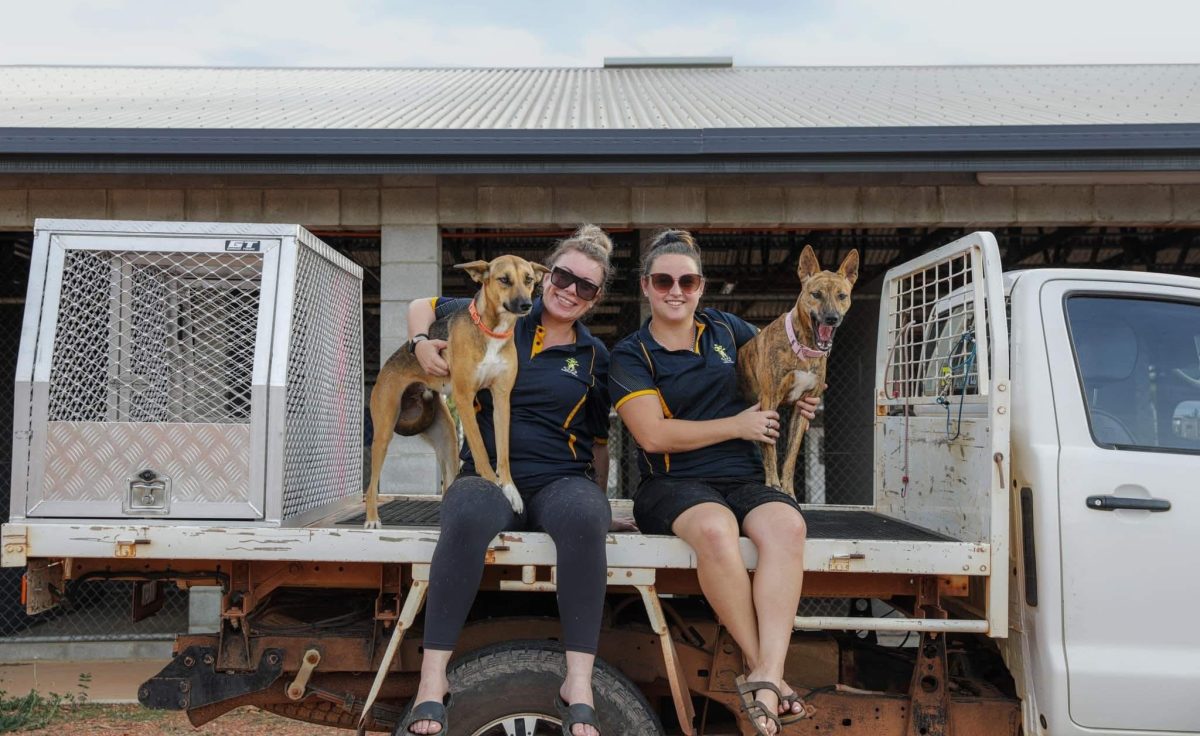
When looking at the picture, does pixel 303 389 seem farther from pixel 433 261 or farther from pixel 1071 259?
pixel 1071 259

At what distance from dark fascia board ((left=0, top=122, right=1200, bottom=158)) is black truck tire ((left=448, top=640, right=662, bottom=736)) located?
4.02m

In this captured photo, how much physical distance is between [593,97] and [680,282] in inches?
247

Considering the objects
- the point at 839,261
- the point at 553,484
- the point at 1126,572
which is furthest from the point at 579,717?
the point at 839,261

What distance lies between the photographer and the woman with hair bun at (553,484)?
2.50m

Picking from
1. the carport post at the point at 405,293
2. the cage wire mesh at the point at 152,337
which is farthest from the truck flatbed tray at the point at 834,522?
the carport post at the point at 405,293

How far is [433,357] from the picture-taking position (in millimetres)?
3174

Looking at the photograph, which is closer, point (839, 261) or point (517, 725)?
point (517, 725)

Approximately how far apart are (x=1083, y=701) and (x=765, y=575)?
1.04m

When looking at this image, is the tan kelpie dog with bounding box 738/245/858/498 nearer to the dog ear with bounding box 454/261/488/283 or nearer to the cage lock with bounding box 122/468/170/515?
the dog ear with bounding box 454/261/488/283

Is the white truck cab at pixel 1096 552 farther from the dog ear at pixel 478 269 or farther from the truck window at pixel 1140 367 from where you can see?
the dog ear at pixel 478 269

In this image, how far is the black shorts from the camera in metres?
2.81

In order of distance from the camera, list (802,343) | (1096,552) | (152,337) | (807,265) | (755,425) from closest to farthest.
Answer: (1096,552), (755,425), (152,337), (802,343), (807,265)

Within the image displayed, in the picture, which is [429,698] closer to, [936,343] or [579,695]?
[579,695]

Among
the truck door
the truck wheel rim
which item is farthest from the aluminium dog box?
the truck door
